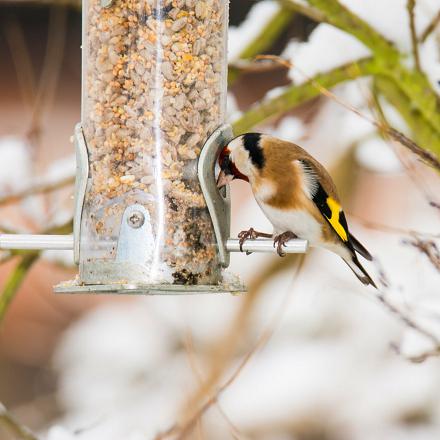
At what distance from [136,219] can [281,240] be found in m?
0.44

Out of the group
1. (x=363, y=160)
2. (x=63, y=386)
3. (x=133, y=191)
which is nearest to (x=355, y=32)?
(x=133, y=191)

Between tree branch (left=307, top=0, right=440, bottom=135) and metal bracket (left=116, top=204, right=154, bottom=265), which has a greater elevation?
tree branch (left=307, top=0, right=440, bottom=135)

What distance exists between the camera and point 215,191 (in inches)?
154

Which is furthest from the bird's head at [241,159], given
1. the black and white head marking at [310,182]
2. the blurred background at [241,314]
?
the blurred background at [241,314]

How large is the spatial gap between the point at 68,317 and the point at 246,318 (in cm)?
228

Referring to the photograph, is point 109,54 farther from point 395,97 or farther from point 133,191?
point 395,97

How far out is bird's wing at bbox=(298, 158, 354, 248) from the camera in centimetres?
389

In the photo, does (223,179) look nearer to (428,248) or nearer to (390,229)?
(390,229)

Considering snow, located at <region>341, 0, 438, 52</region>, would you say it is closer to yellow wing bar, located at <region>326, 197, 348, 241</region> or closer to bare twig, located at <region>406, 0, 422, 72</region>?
bare twig, located at <region>406, 0, 422, 72</region>

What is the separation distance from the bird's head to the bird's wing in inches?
5.6

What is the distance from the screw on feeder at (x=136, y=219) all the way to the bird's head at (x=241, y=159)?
0.32 metres

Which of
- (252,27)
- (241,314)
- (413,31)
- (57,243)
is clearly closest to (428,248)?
(413,31)

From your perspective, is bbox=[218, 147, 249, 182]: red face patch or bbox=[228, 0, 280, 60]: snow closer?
bbox=[218, 147, 249, 182]: red face patch

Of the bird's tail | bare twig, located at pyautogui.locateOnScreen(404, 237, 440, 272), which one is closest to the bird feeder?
the bird's tail
